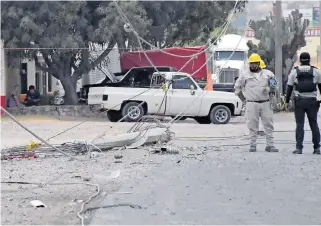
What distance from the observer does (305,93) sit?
11.5m

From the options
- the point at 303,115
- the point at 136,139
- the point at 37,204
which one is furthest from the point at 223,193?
the point at 136,139

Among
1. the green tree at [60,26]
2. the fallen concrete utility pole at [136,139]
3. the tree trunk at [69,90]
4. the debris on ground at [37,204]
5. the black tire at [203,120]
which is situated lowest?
the black tire at [203,120]

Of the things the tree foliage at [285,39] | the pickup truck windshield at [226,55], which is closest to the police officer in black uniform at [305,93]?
the tree foliage at [285,39]

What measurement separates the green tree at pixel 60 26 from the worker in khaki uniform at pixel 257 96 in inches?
508

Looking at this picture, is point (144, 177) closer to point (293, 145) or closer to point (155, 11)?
point (293, 145)

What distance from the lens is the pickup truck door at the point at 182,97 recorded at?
2262cm

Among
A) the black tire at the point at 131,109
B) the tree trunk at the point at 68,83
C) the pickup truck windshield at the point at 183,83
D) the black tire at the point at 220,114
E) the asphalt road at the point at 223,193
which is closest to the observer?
the asphalt road at the point at 223,193

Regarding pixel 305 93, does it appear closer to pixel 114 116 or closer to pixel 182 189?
pixel 182 189

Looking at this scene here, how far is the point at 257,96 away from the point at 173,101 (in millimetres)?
10975

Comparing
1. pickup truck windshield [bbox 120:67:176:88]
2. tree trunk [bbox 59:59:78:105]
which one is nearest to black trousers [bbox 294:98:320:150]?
pickup truck windshield [bbox 120:67:176:88]

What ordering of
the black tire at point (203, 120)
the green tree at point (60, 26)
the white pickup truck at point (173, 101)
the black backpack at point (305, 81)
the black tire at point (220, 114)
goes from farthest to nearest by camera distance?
the green tree at point (60, 26) → the black tire at point (203, 120) → the black tire at point (220, 114) → the white pickup truck at point (173, 101) → the black backpack at point (305, 81)

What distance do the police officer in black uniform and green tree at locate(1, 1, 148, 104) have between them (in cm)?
1346

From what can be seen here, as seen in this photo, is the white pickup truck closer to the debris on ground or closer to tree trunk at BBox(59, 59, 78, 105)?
tree trunk at BBox(59, 59, 78, 105)

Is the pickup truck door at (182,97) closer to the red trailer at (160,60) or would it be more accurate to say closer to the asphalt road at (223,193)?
the red trailer at (160,60)
